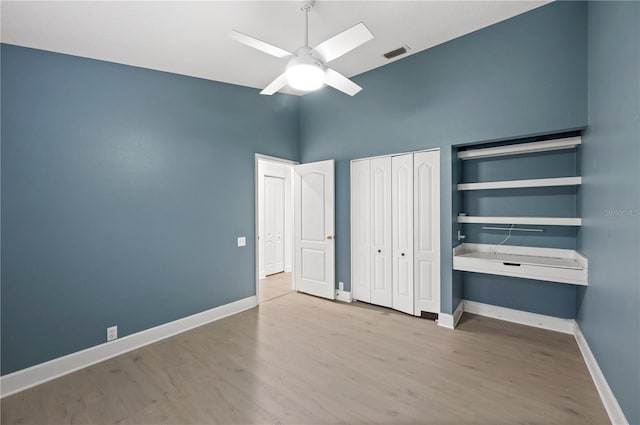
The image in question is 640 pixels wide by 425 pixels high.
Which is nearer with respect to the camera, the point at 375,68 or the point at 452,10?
the point at 452,10

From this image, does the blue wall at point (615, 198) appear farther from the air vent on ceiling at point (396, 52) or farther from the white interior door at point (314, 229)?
the white interior door at point (314, 229)

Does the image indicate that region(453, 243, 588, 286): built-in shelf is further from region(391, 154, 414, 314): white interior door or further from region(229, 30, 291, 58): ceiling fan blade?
region(229, 30, 291, 58): ceiling fan blade

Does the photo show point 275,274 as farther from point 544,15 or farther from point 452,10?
point 544,15

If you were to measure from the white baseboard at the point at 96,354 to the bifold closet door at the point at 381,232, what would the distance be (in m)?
2.11

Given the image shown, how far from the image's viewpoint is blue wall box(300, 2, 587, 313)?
2652mm

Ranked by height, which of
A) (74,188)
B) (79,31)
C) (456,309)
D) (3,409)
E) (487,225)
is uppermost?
(79,31)

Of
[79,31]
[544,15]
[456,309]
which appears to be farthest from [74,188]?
[544,15]

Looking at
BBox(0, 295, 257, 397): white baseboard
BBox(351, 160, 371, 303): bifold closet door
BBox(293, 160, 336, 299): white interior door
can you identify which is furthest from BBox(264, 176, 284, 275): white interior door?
BBox(351, 160, 371, 303): bifold closet door

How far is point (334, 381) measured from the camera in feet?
7.59

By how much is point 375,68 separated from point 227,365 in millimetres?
4074

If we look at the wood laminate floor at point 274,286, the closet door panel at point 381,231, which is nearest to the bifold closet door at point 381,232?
the closet door panel at point 381,231

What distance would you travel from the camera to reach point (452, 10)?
2.64m

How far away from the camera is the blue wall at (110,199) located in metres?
2.27

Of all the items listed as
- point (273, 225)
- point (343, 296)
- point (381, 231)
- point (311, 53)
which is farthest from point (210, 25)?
point (273, 225)
